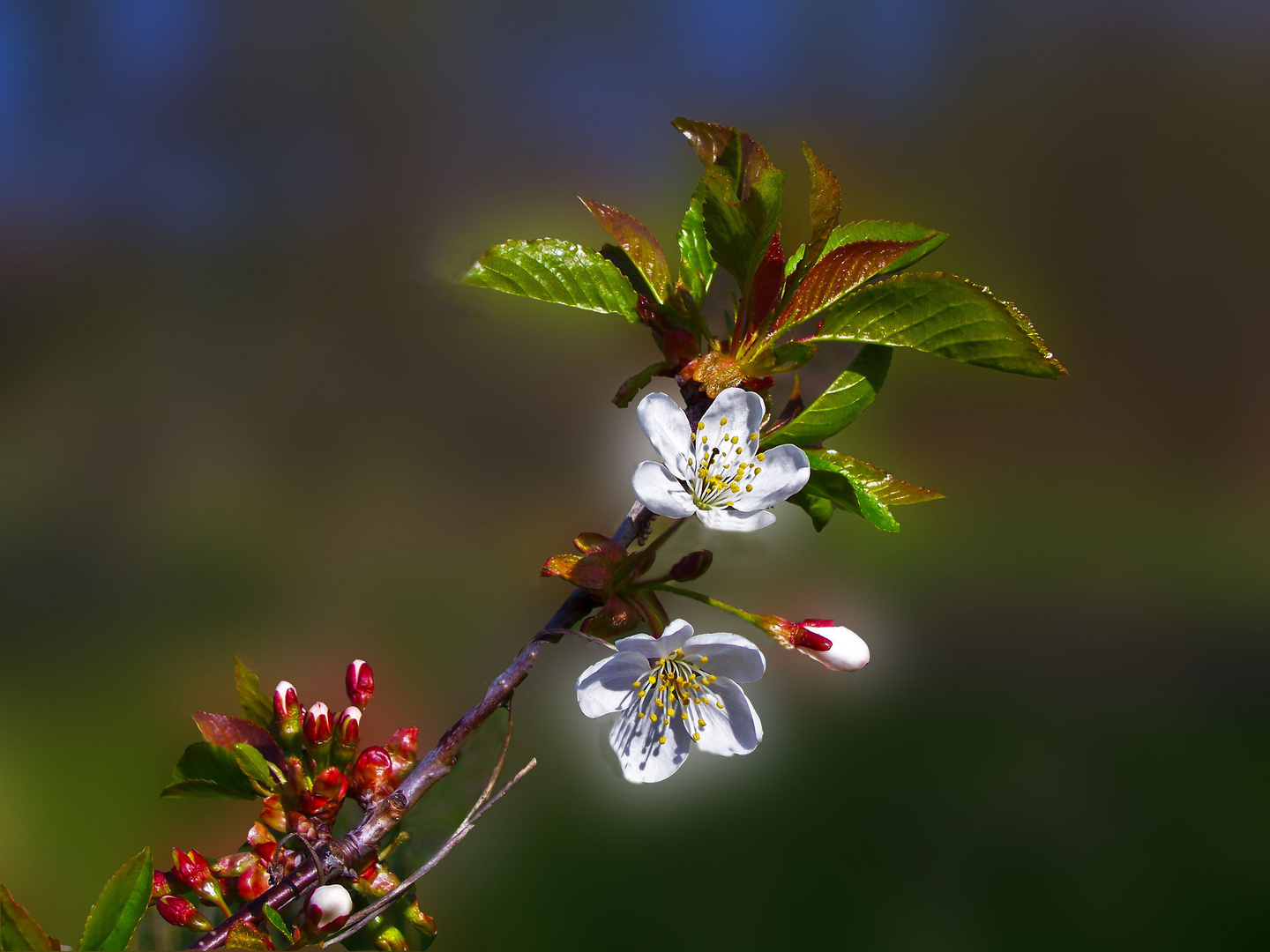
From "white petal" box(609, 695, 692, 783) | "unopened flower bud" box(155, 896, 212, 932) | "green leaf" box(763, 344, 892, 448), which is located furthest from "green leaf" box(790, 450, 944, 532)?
"unopened flower bud" box(155, 896, 212, 932)

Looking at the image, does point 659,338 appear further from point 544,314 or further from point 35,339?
point 35,339

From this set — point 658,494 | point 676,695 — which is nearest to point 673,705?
point 676,695

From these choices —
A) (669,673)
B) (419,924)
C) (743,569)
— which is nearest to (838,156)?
(743,569)

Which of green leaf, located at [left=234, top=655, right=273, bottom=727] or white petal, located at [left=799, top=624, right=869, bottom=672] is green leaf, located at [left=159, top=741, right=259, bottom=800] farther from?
white petal, located at [left=799, top=624, right=869, bottom=672]

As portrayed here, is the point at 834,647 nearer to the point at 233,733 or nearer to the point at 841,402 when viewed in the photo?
the point at 841,402

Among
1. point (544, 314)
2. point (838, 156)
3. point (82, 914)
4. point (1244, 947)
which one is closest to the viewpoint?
point (82, 914)
